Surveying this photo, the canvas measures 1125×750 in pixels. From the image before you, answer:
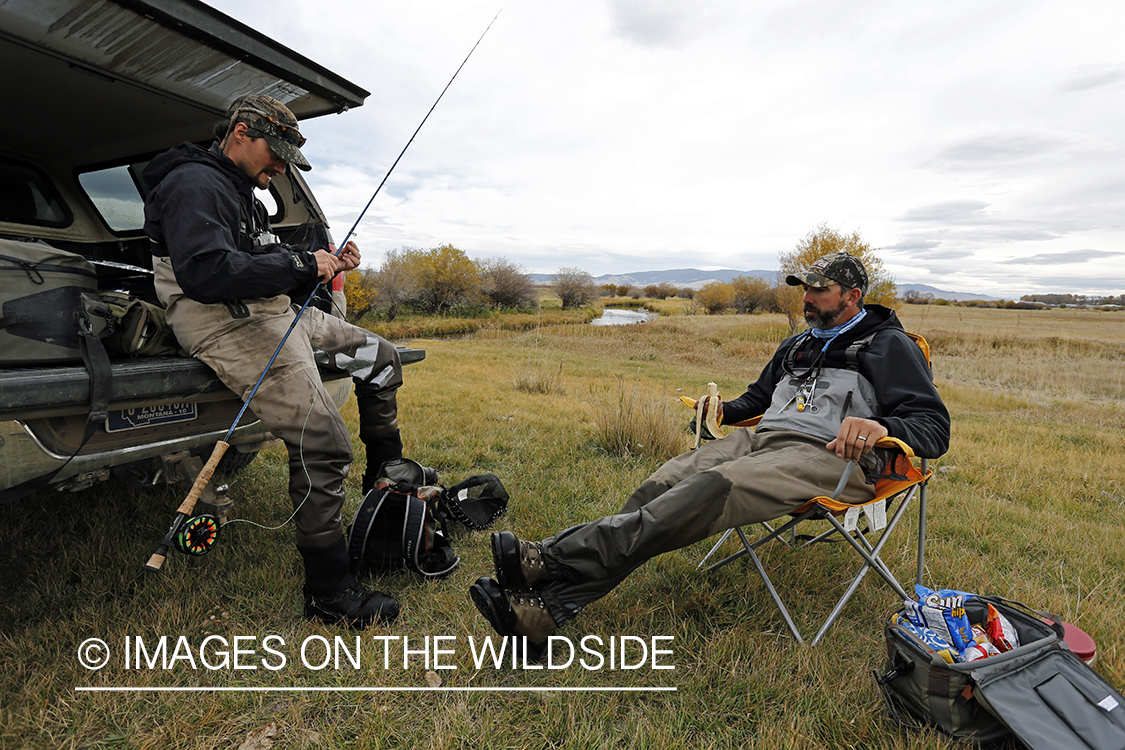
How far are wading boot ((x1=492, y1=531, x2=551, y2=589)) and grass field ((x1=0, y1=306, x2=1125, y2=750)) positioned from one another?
289 millimetres

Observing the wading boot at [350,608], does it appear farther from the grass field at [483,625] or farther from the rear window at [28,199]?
the rear window at [28,199]

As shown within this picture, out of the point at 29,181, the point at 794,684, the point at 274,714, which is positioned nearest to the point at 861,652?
the point at 794,684

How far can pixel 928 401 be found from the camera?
2.50 m

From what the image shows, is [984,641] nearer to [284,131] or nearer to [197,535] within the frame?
[197,535]

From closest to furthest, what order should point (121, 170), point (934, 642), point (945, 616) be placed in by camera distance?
1. point (934, 642)
2. point (945, 616)
3. point (121, 170)

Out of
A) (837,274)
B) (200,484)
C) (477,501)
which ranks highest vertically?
(837,274)

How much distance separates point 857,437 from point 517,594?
58.0 inches

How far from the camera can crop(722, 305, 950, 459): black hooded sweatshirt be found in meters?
2.38

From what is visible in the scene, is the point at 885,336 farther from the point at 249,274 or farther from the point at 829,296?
the point at 249,274

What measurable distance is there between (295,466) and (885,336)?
8.91ft

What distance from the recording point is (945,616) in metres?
1.96

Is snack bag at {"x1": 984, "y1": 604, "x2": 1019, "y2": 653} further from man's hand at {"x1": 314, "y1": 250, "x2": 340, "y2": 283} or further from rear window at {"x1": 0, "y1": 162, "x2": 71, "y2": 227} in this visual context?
rear window at {"x1": 0, "y1": 162, "x2": 71, "y2": 227}

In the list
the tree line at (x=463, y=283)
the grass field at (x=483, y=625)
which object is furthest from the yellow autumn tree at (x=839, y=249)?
the grass field at (x=483, y=625)

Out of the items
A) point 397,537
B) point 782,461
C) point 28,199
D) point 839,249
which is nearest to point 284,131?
point 397,537
